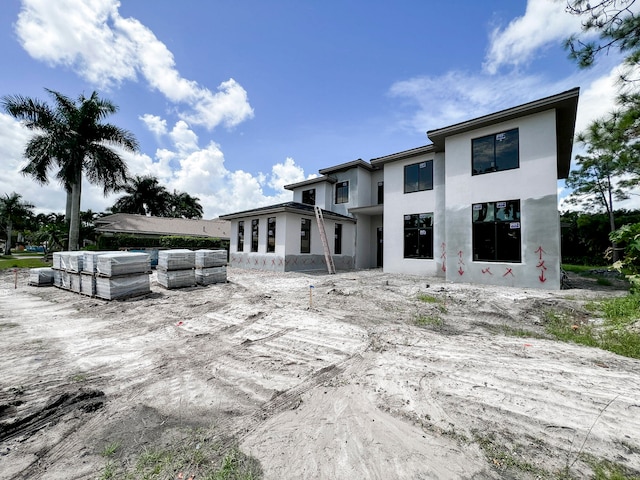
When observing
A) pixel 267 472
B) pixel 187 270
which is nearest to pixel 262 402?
pixel 267 472

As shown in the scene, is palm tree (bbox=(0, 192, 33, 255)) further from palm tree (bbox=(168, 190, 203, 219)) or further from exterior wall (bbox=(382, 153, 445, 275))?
exterior wall (bbox=(382, 153, 445, 275))

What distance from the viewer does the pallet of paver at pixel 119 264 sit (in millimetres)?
8531

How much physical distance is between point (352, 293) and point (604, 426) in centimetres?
690

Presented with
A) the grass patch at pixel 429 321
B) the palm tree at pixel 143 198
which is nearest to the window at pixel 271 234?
the grass patch at pixel 429 321

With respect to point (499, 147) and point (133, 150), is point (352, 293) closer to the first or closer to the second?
point (499, 147)

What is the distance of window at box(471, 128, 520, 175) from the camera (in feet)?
36.0

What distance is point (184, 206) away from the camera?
48.2m

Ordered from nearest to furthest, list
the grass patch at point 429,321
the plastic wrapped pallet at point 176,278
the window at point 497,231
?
the grass patch at point 429,321, the plastic wrapped pallet at point 176,278, the window at point 497,231

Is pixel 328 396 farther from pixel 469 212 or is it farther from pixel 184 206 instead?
pixel 184 206

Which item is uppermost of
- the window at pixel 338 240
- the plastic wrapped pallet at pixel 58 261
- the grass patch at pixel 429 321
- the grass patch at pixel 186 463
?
the window at pixel 338 240

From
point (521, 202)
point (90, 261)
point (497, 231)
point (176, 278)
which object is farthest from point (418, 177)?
point (90, 261)

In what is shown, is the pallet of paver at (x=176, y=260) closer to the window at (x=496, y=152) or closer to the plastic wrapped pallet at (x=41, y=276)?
the plastic wrapped pallet at (x=41, y=276)

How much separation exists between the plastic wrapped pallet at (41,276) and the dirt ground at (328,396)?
6.57 m

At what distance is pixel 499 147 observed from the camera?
1134 centimetres
